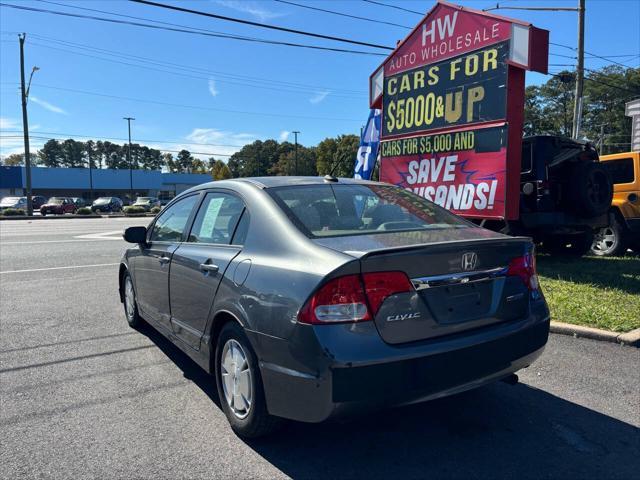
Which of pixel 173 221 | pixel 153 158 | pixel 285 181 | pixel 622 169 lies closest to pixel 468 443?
pixel 285 181

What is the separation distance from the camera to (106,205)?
44.3 metres

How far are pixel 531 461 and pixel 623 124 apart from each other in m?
74.6

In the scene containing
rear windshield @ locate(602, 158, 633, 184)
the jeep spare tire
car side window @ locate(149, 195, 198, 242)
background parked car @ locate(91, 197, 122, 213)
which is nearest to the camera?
car side window @ locate(149, 195, 198, 242)

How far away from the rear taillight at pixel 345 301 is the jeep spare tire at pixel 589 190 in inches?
275

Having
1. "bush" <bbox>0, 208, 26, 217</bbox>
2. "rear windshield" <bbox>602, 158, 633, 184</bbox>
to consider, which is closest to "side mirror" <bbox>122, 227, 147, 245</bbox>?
"rear windshield" <bbox>602, 158, 633, 184</bbox>

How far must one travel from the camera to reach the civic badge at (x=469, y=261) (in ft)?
8.87

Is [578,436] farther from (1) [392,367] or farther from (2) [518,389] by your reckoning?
(1) [392,367]

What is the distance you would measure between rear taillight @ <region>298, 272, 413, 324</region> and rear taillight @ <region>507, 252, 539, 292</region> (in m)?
0.96

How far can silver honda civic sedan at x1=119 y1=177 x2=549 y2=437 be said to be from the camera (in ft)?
8.00

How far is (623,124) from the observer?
64.6 m

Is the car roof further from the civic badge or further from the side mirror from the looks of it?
the civic badge

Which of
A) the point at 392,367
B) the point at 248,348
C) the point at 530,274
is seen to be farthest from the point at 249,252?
the point at 530,274

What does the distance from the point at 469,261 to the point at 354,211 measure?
94cm

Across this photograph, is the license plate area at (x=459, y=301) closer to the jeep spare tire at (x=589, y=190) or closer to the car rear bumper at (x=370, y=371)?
the car rear bumper at (x=370, y=371)
